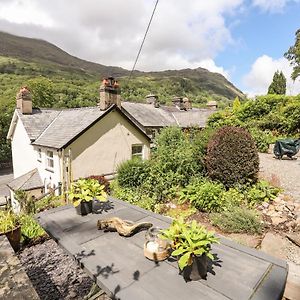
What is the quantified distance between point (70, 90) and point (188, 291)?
56.0 metres

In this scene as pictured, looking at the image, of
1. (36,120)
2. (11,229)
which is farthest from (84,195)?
(36,120)

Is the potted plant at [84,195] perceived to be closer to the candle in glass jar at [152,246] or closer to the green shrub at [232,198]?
the candle in glass jar at [152,246]

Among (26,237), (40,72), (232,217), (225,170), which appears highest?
(40,72)

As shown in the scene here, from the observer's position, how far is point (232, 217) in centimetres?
634

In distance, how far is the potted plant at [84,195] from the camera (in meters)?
4.16

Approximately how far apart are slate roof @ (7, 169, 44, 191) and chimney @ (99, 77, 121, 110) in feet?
23.3

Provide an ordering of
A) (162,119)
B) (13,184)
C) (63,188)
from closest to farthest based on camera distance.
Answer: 1. (63,188)
2. (13,184)
3. (162,119)

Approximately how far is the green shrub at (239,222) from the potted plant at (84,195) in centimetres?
361

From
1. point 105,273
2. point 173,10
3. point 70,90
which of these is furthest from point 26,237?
point 70,90

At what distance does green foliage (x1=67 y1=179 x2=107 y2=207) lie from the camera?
4148mm

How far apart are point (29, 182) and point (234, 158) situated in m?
14.3

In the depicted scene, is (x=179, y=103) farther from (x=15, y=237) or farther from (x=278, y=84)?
(x=15, y=237)

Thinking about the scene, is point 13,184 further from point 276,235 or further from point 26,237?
point 276,235

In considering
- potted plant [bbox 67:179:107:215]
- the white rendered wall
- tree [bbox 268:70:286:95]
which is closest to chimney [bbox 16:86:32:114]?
the white rendered wall
